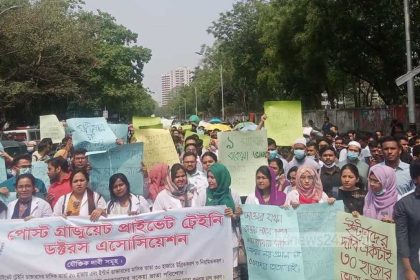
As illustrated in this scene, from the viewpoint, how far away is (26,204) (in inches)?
189

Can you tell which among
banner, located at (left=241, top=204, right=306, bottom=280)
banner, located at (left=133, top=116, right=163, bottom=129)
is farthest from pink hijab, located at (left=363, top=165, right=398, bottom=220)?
banner, located at (left=133, top=116, right=163, bottom=129)

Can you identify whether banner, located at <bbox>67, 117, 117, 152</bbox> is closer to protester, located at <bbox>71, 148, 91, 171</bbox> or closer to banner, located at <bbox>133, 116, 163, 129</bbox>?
protester, located at <bbox>71, 148, 91, 171</bbox>

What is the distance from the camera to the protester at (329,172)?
5.99 meters

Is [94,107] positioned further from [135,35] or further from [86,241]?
[86,241]

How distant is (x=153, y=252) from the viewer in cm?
473

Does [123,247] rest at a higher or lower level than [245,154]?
lower

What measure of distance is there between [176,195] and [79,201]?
83 cm

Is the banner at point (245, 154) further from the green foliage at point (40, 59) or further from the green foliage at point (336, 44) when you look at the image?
the green foliage at point (40, 59)

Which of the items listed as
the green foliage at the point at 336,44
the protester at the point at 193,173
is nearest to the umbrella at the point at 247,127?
the protester at the point at 193,173

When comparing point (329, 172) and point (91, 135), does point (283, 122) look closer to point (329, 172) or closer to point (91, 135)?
point (329, 172)

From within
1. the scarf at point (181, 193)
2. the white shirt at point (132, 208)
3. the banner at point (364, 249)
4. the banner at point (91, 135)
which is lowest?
the banner at point (364, 249)

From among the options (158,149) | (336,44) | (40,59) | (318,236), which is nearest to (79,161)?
(158,149)

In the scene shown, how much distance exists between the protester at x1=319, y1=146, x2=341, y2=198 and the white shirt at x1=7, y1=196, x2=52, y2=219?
9.20ft

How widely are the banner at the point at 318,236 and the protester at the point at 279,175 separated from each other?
3.82 feet
